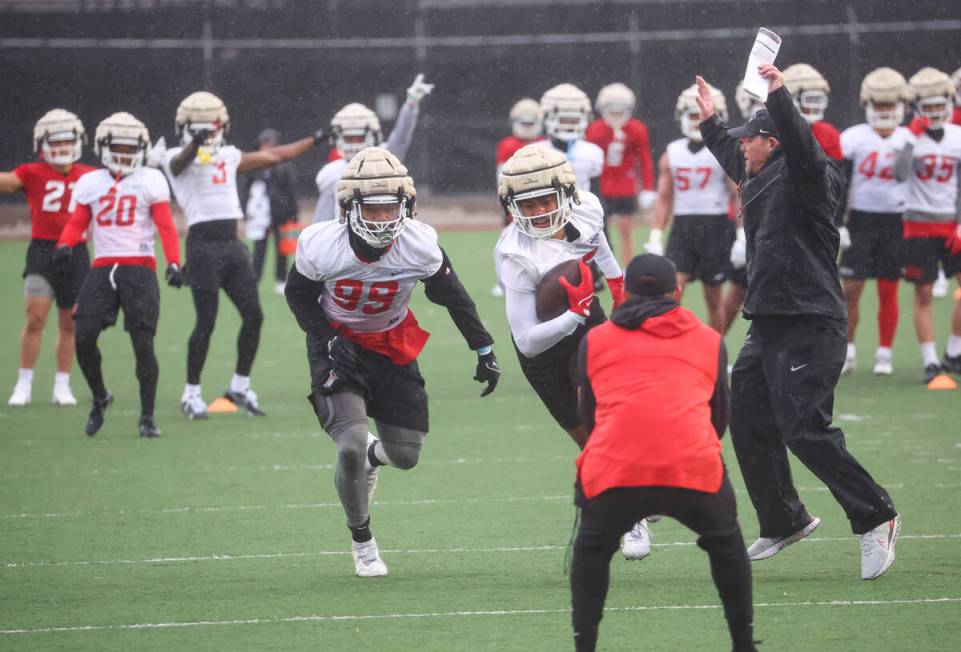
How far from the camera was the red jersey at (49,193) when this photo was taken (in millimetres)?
10992

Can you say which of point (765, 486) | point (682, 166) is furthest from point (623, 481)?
point (682, 166)

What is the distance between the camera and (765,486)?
635cm

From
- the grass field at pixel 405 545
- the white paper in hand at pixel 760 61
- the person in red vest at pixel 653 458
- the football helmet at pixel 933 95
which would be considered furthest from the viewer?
the football helmet at pixel 933 95

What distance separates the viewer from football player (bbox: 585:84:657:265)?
16.7 m

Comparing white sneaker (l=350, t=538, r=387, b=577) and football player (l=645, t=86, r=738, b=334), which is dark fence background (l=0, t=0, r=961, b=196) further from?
white sneaker (l=350, t=538, r=387, b=577)

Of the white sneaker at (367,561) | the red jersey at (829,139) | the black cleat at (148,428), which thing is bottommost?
the black cleat at (148,428)

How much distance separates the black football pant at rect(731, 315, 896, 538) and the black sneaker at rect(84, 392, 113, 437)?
5103 mm

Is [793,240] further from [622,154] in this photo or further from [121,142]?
[622,154]

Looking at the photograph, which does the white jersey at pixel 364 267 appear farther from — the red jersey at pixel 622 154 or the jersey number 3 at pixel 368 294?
the red jersey at pixel 622 154

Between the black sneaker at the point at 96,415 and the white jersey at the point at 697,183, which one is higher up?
the white jersey at the point at 697,183

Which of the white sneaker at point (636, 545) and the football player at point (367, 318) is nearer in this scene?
the football player at point (367, 318)

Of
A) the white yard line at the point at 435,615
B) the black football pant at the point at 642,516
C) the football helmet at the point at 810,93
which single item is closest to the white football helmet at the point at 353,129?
the football helmet at the point at 810,93

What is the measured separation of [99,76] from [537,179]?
21480 millimetres

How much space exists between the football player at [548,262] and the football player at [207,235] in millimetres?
4476
